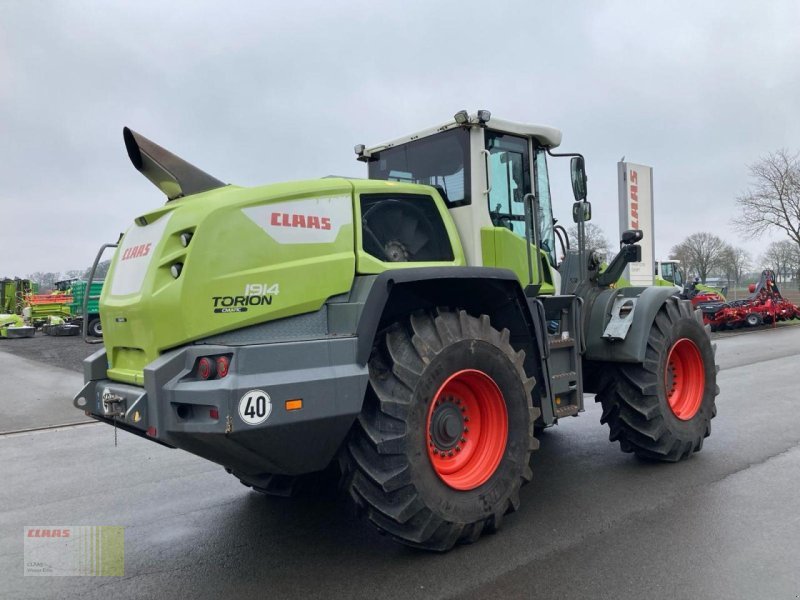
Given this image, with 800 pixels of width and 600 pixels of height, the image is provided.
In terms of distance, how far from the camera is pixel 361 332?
142 inches

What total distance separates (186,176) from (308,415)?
70.7 inches

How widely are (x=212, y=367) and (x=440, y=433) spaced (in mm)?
1507

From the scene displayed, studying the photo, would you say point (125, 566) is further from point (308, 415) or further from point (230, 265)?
point (230, 265)

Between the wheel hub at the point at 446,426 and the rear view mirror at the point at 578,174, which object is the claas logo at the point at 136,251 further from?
the rear view mirror at the point at 578,174

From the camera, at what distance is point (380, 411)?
3.61 metres

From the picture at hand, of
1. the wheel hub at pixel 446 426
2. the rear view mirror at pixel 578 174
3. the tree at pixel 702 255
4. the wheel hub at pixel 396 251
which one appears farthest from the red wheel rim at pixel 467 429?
the tree at pixel 702 255

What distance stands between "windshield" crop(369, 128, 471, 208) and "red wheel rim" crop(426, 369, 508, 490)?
1399 millimetres

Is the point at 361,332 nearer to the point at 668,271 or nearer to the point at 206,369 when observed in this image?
the point at 206,369

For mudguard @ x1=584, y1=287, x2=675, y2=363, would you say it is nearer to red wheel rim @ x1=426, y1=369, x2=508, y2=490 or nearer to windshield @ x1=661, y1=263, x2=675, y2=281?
red wheel rim @ x1=426, y1=369, x2=508, y2=490

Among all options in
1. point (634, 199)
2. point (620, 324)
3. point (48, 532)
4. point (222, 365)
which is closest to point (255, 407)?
point (222, 365)

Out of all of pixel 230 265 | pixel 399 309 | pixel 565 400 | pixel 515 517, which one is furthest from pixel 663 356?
pixel 230 265

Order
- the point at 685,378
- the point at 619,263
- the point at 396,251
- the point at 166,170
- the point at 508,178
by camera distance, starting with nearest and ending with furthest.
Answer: the point at 166,170 → the point at 396,251 → the point at 508,178 → the point at 619,263 → the point at 685,378

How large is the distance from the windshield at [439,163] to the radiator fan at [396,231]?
44 cm

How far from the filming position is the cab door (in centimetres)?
459
